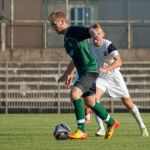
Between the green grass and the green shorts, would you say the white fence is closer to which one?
the green grass

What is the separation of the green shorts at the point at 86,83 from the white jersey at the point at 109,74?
4.19ft

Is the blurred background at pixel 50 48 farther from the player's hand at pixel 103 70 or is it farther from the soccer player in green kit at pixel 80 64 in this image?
the soccer player in green kit at pixel 80 64

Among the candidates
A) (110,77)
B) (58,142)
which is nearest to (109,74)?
(110,77)

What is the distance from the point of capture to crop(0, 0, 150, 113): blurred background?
26.9 metres

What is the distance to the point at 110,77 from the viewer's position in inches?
627

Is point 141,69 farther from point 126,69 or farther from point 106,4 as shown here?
point 106,4

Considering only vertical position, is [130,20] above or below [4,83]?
above

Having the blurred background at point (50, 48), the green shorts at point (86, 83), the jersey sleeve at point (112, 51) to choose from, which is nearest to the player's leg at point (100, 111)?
the green shorts at point (86, 83)

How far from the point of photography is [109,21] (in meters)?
27.2

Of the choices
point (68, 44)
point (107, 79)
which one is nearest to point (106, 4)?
point (107, 79)

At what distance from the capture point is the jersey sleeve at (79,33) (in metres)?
13.6

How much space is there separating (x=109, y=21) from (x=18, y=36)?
2663 mm

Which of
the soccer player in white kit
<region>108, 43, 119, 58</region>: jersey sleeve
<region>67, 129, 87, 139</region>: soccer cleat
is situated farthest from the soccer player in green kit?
<region>108, 43, 119, 58</region>: jersey sleeve

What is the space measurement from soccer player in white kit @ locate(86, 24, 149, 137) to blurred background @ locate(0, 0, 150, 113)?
36.2ft
